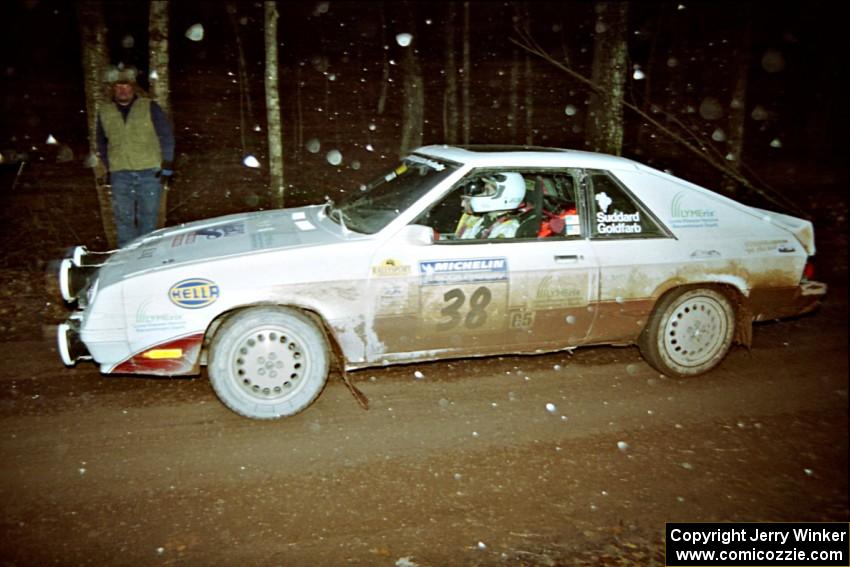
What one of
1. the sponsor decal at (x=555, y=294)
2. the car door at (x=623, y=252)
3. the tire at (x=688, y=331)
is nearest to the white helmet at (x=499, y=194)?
the car door at (x=623, y=252)

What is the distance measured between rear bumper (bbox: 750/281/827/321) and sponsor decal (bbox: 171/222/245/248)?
3986mm

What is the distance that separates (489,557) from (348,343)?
1815 mm

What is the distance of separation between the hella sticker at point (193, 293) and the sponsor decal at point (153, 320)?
94mm

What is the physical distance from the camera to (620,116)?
9156mm

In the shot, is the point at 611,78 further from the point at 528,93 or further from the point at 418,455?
the point at 528,93

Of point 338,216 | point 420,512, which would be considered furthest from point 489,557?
point 338,216

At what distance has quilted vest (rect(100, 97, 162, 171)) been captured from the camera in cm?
684

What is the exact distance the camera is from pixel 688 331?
17.1 feet

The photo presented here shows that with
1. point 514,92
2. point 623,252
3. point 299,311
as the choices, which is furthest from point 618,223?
point 514,92

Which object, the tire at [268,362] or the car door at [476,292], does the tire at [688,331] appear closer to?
the car door at [476,292]

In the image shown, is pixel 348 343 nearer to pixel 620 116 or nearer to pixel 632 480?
pixel 632 480

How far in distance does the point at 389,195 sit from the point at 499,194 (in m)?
0.82

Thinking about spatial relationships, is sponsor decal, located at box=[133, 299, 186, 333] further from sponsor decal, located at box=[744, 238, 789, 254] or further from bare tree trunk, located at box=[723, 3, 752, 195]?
bare tree trunk, located at box=[723, 3, 752, 195]

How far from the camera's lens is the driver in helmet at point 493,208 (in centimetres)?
488
